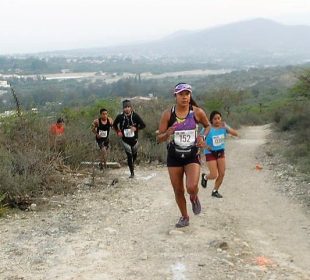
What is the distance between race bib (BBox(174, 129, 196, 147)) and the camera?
20.0ft

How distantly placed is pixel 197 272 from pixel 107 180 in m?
5.14

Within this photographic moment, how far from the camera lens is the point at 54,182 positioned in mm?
9188

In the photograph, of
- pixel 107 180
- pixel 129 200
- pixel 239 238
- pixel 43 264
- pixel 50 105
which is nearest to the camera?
pixel 43 264

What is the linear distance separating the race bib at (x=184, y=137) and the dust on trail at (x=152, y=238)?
3.88 ft

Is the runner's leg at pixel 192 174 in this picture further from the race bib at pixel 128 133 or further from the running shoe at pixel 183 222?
the race bib at pixel 128 133

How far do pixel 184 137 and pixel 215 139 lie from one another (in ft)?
7.51

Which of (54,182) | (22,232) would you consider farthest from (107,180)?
(22,232)

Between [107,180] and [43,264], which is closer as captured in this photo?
[43,264]

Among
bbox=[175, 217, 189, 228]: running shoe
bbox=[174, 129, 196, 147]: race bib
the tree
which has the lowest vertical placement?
the tree

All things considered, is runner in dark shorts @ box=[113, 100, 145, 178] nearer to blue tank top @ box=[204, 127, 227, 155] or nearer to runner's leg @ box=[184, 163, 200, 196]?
blue tank top @ box=[204, 127, 227, 155]

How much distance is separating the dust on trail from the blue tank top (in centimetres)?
91

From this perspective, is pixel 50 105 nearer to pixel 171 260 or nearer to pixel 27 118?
pixel 27 118

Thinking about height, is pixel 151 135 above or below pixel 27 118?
below

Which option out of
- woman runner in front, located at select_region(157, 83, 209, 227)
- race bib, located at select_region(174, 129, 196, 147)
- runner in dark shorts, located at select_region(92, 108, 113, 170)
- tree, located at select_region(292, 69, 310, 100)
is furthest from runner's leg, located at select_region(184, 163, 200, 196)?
tree, located at select_region(292, 69, 310, 100)
